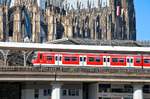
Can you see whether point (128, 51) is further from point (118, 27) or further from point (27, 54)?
point (118, 27)

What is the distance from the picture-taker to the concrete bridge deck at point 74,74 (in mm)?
64250

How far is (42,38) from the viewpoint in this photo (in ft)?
485

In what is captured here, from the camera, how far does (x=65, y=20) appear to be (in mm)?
160250

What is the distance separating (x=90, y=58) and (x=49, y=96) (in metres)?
9.90

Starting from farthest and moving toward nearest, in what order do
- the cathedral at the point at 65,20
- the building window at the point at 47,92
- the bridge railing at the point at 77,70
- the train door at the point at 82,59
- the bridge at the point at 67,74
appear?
the cathedral at the point at 65,20 < the train door at the point at 82,59 < the building window at the point at 47,92 < the bridge railing at the point at 77,70 < the bridge at the point at 67,74

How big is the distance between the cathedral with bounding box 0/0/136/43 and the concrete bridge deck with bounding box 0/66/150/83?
67.5 meters

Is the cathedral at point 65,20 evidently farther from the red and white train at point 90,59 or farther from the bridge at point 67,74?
the bridge at point 67,74

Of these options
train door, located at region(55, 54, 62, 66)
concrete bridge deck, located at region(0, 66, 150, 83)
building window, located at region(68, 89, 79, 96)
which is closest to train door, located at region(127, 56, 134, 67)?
concrete bridge deck, located at region(0, 66, 150, 83)

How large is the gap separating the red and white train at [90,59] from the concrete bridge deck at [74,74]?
14.6 ft

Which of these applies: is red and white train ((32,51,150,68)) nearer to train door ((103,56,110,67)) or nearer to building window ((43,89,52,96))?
train door ((103,56,110,67))

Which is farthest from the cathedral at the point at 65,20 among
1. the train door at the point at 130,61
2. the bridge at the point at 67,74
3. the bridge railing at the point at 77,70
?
the bridge railing at the point at 77,70

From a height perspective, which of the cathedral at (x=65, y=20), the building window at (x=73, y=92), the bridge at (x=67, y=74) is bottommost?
the building window at (x=73, y=92)

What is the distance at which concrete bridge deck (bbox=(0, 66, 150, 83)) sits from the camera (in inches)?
2530

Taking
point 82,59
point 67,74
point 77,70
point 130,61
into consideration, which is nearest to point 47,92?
point 67,74
